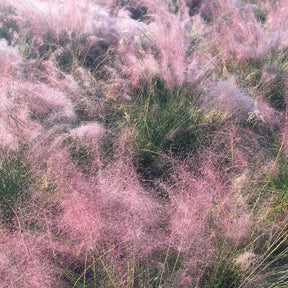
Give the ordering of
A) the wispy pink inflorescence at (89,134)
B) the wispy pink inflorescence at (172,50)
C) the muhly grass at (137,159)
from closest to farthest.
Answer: the muhly grass at (137,159)
the wispy pink inflorescence at (89,134)
the wispy pink inflorescence at (172,50)

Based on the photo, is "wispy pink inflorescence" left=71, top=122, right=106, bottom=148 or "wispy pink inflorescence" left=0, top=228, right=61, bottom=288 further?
"wispy pink inflorescence" left=71, top=122, right=106, bottom=148

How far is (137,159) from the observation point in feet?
6.50

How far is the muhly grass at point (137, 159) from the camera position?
1.38m

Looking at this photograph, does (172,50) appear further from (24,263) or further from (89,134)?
(24,263)

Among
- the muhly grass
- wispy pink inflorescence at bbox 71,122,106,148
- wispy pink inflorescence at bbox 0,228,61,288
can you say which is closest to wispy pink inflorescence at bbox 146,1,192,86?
the muhly grass

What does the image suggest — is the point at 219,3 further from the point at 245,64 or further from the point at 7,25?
the point at 7,25

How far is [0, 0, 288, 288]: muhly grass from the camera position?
1.38 metres

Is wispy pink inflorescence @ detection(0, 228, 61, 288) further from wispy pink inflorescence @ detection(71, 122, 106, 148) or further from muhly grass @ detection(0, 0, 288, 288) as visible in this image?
wispy pink inflorescence @ detection(71, 122, 106, 148)

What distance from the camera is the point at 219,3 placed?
395 centimetres

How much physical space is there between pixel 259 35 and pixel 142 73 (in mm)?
1420

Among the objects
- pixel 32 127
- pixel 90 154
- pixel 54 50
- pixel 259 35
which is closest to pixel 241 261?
pixel 90 154

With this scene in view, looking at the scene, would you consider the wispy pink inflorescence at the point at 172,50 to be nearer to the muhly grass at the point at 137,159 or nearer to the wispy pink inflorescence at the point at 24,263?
the muhly grass at the point at 137,159

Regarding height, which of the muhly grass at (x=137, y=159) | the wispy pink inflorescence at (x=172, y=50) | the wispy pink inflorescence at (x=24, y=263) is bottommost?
the wispy pink inflorescence at (x=24, y=263)

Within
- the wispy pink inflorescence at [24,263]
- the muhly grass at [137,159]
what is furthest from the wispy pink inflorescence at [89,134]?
the wispy pink inflorescence at [24,263]
